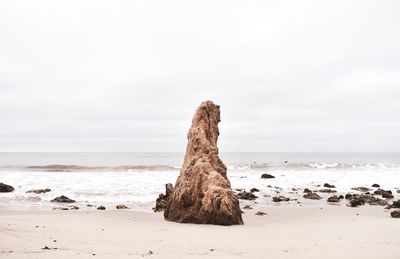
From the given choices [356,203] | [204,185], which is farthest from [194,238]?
[356,203]

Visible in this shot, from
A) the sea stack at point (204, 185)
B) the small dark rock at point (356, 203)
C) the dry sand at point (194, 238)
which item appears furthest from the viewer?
the small dark rock at point (356, 203)

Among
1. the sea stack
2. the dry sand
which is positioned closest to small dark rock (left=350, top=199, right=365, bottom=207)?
the dry sand

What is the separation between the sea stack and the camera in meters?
13.8

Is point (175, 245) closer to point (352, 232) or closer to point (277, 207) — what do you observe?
point (352, 232)

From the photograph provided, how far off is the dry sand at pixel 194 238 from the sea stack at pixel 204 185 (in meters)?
0.59

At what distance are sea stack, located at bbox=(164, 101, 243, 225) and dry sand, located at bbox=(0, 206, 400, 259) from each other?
0.59 metres

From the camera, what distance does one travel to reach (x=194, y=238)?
10.7 metres

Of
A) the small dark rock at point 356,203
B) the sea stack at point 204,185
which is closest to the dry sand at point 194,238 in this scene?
the sea stack at point 204,185

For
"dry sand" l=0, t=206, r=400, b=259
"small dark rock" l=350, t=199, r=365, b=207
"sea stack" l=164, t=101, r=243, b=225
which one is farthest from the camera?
"small dark rock" l=350, t=199, r=365, b=207

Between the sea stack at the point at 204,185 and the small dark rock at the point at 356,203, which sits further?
the small dark rock at the point at 356,203

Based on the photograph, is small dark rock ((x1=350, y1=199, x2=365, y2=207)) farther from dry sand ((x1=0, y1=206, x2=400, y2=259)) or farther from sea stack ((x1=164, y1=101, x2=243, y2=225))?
sea stack ((x1=164, y1=101, x2=243, y2=225))

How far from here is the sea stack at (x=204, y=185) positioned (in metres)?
13.8

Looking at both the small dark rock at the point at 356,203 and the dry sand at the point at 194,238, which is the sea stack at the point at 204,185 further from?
the small dark rock at the point at 356,203

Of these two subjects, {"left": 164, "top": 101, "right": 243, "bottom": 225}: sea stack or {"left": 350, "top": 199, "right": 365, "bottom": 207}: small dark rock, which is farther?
{"left": 350, "top": 199, "right": 365, "bottom": 207}: small dark rock
